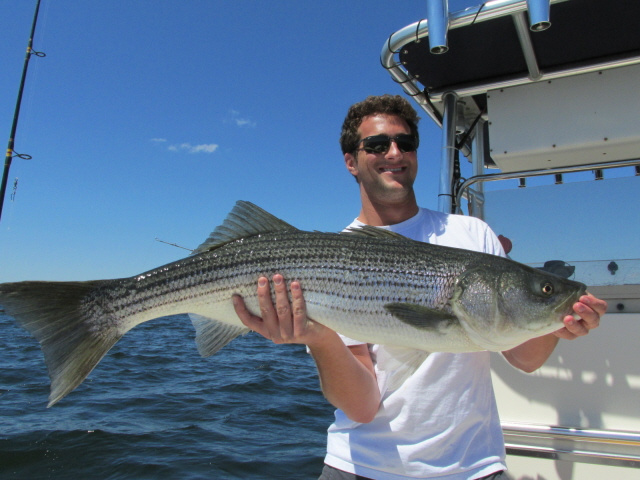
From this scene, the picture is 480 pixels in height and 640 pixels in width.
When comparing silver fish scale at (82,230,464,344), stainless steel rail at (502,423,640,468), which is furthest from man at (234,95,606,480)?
stainless steel rail at (502,423,640,468)

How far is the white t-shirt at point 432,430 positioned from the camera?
2830mm

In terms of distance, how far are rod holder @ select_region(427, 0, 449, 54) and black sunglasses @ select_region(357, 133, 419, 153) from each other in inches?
53.7

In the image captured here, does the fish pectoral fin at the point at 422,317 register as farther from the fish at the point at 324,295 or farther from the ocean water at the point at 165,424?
the ocean water at the point at 165,424

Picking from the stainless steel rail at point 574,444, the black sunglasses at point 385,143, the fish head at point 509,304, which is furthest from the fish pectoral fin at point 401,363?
the stainless steel rail at point 574,444

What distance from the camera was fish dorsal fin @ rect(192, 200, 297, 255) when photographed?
332cm

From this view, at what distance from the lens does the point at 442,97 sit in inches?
232

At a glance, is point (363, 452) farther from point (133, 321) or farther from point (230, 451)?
point (230, 451)

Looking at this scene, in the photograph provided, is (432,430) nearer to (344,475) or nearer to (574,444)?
(344,475)

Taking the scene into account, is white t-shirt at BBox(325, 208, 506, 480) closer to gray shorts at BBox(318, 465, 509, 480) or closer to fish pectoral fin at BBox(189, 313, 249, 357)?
gray shorts at BBox(318, 465, 509, 480)

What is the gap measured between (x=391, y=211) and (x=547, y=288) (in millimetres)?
1268

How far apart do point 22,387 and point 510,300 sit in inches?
485

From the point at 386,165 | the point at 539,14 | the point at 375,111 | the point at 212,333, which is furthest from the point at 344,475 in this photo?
the point at 539,14

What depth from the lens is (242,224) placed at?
11.0ft

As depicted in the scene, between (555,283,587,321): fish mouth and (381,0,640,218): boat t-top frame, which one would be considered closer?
(555,283,587,321): fish mouth
